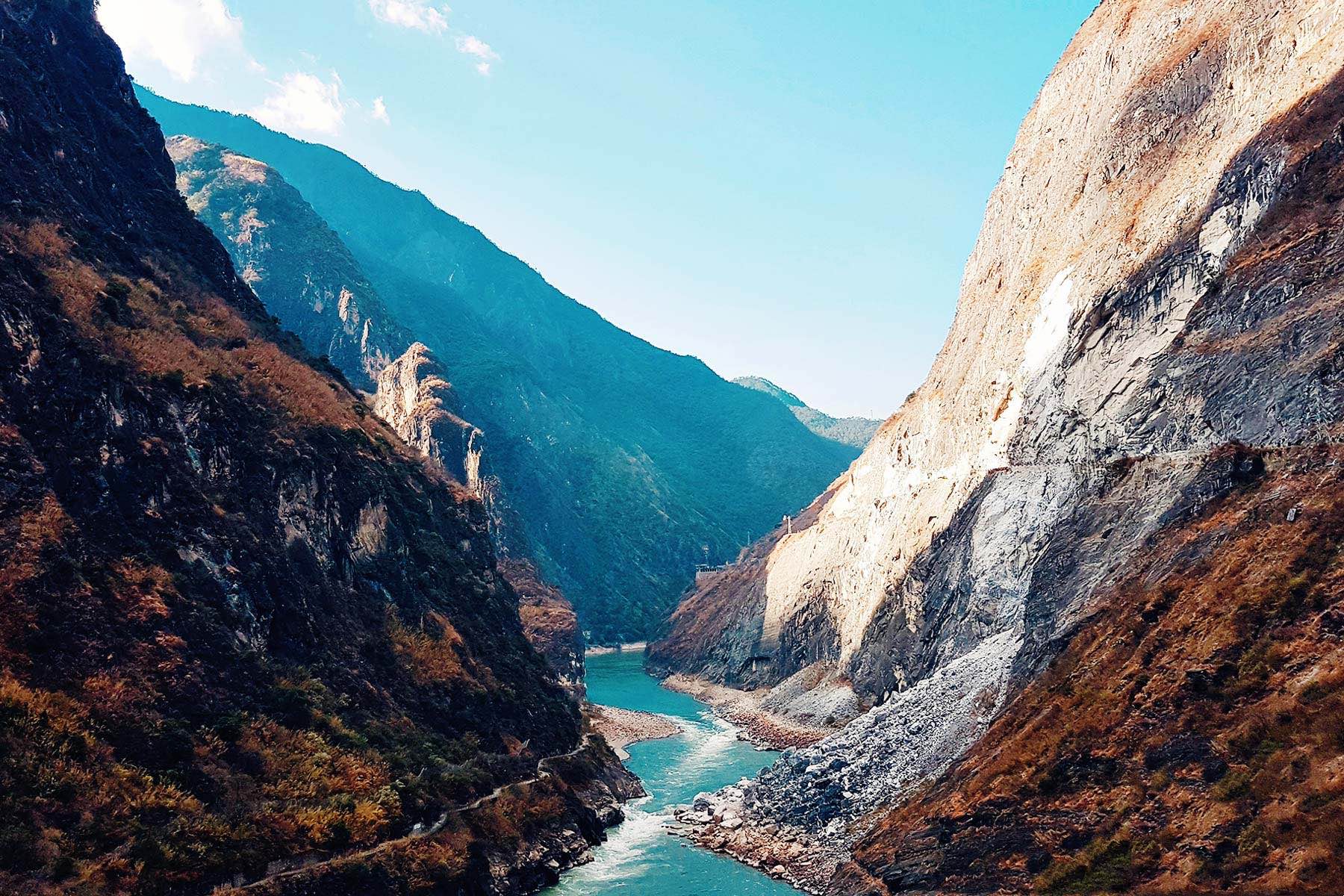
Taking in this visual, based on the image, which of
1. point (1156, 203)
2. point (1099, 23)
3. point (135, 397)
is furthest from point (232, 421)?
point (1099, 23)

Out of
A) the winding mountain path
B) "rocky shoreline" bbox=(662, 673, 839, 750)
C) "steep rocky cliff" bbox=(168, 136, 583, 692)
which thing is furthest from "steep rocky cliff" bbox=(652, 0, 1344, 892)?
"steep rocky cliff" bbox=(168, 136, 583, 692)

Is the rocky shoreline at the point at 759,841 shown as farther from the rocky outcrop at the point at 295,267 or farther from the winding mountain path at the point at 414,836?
the rocky outcrop at the point at 295,267

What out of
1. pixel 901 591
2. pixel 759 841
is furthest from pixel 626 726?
pixel 759 841

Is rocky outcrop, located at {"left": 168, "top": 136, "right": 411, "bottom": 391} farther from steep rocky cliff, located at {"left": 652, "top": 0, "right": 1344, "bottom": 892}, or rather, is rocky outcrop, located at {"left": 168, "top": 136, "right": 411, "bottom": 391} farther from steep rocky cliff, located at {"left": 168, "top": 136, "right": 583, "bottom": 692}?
steep rocky cliff, located at {"left": 652, "top": 0, "right": 1344, "bottom": 892}

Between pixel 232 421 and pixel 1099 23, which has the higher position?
pixel 1099 23

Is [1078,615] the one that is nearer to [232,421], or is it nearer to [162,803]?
[162,803]
